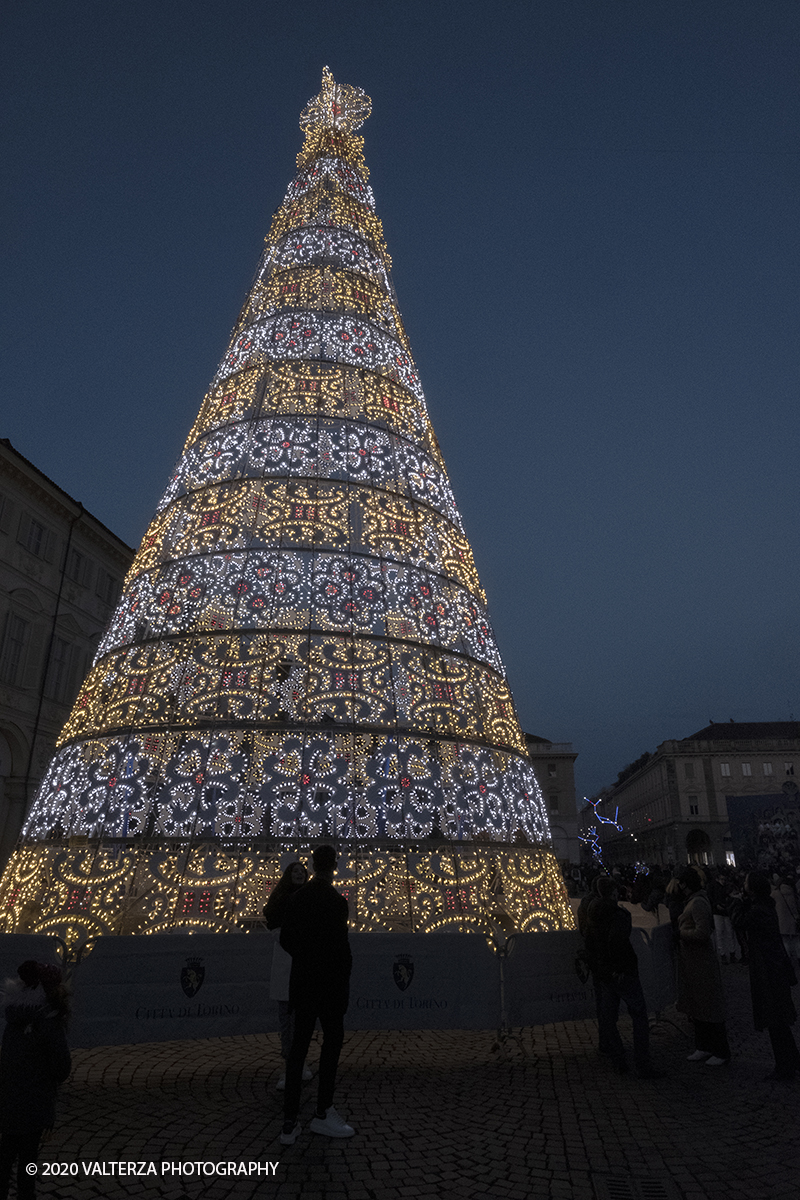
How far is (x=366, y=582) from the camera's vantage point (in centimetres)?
689

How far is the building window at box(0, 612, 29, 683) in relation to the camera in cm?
1850

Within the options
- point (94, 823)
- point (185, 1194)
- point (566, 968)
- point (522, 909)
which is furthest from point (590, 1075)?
point (94, 823)

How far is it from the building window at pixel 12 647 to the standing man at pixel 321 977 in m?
17.9

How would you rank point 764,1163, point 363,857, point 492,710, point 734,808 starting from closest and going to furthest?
point 764,1163, point 363,857, point 492,710, point 734,808

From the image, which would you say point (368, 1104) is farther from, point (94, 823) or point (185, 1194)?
point (94, 823)

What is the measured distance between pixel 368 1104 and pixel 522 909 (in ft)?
7.68

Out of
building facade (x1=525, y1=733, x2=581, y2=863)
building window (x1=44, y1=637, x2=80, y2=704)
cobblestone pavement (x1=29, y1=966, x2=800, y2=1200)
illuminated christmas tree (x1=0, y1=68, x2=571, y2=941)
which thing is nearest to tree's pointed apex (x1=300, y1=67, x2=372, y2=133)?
illuminated christmas tree (x1=0, y1=68, x2=571, y2=941)

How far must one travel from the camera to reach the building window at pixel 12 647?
1850cm

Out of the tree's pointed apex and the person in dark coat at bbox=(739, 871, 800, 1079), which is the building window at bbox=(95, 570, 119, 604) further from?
the person in dark coat at bbox=(739, 871, 800, 1079)

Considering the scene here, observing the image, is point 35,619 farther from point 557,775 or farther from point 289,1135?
point 557,775

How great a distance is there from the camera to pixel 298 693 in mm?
6148

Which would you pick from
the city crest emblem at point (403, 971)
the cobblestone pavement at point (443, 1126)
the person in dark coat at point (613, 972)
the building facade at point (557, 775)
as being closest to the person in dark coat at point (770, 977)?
the cobblestone pavement at point (443, 1126)

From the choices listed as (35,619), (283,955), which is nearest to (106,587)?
(35,619)

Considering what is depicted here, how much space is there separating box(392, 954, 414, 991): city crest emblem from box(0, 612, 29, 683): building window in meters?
17.4
